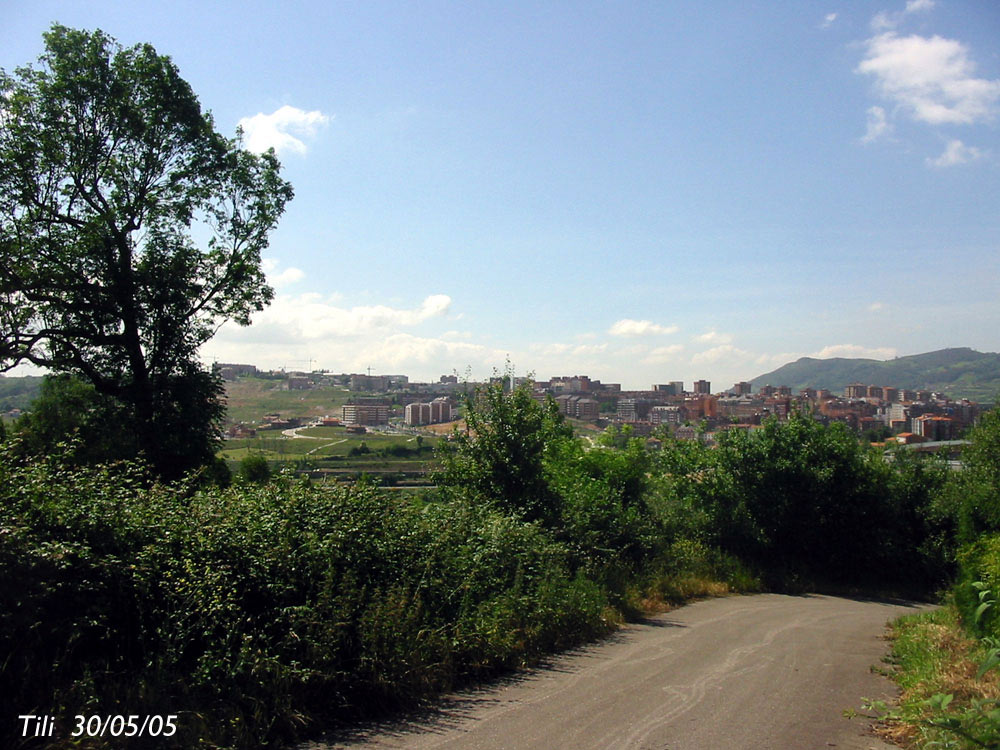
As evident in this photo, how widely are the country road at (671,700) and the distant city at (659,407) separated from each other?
→ 7.72m

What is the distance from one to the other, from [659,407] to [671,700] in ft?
213

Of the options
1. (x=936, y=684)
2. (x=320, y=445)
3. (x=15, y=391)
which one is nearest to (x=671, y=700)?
(x=936, y=684)

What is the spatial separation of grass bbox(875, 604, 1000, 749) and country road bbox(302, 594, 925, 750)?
0.85 feet

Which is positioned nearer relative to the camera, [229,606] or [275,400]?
[229,606]

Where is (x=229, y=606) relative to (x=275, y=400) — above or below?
below

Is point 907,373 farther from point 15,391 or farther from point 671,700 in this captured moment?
point 671,700

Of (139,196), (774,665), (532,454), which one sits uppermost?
(139,196)

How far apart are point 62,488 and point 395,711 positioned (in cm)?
356

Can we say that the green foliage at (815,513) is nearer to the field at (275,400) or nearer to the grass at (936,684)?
the grass at (936,684)

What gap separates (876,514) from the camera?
908 inches

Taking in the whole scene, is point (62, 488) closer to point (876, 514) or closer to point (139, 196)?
point (139, 196)

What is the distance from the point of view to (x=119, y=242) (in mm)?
20453

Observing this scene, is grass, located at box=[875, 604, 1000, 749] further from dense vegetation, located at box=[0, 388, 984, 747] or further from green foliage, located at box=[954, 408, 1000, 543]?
green foliage, located at box=[954, 408, 1000, 543]

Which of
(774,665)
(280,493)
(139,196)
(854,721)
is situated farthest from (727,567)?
(139,196)
